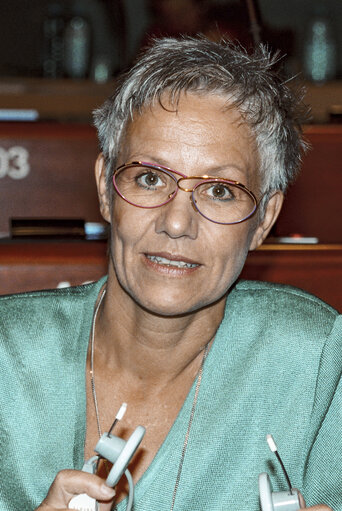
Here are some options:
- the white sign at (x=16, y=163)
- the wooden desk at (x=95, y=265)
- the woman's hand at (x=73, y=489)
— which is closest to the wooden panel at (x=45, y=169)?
the white sign at (x=16, y=163)

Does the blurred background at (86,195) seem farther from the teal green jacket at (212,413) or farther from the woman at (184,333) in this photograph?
the teal green jacket at (212,413)

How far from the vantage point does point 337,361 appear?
1533 millimetres

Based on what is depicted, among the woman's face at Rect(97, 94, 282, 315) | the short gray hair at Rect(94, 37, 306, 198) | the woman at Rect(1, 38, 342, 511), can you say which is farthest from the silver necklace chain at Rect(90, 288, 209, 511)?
the short gray hair at Rect(94, 37, 306, 198)

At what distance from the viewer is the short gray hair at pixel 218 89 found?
1.48 m

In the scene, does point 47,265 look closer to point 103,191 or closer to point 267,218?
point 103,191

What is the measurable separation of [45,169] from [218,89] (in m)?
1.00

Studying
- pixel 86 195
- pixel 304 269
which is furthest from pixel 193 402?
pixel 86 195

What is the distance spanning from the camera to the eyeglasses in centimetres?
142

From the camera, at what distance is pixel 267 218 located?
163 centimetres

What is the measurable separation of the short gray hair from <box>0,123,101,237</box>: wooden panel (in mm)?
780

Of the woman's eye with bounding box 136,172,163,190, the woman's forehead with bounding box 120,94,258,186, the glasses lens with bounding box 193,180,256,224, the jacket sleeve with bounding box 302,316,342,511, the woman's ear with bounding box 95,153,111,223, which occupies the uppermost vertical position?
the woman's forehead with bounding box 120,94,258,186

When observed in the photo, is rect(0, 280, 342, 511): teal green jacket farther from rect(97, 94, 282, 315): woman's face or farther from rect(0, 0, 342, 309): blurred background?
rect(0, 0, 342, 309): blurred background

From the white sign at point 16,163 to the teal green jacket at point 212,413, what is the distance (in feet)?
2.63

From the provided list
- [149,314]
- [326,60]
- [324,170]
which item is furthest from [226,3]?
[149,314]
